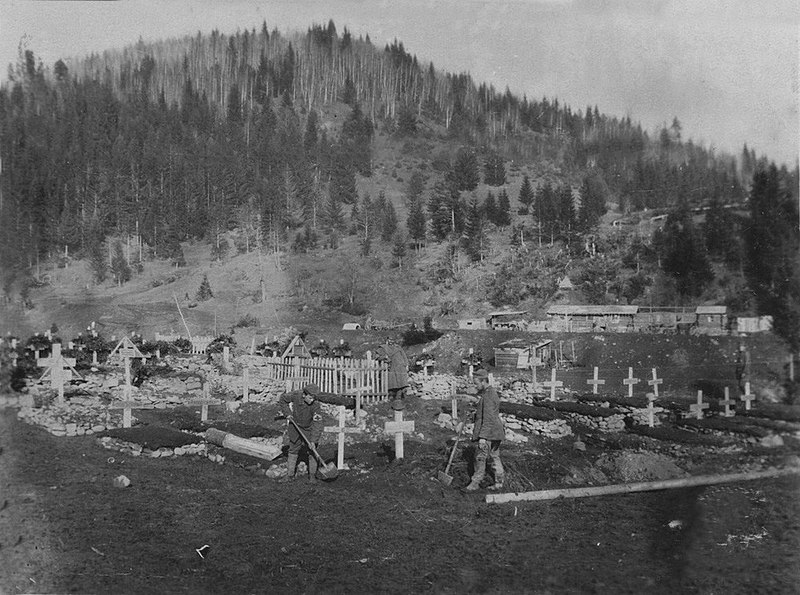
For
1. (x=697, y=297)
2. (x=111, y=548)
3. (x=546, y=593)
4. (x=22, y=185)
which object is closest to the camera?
(x=546, y=593)

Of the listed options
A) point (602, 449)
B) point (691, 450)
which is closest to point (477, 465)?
point (602, 449)

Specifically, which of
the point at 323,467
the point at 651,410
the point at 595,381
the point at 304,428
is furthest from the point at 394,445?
the point at 651,410

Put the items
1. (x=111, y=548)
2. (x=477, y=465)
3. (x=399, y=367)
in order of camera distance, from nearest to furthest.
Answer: (x=111, y=548)
(x=477, y=465)
(x=399, y=367)

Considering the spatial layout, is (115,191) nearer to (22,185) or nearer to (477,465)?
(22,185)

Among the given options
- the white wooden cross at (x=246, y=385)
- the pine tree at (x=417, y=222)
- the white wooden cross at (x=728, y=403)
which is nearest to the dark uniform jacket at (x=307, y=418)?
the white wooden cross at (x=246, y=385)

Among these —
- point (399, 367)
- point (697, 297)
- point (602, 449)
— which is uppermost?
point (697, 297)

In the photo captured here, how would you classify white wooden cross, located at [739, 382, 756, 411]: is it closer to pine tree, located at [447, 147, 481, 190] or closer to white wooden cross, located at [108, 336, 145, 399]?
pine tree, located at [447, 147, 481, 190]

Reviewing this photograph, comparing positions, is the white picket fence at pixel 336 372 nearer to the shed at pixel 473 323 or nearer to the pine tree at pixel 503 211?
the shed at pixel 473 323
